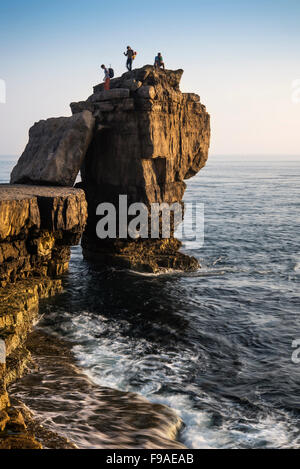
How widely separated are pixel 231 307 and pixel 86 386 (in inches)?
417

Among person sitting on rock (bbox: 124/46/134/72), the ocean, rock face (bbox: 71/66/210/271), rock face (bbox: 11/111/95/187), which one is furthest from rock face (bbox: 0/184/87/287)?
person sitting on rock (bbox: 124/46/134/72)

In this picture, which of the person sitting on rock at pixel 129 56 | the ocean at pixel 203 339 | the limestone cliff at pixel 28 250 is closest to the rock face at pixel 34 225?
the limestone cliff at pixel 28 250

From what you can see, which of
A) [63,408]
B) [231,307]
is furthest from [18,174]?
[63,408]

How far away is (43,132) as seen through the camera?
26953mm

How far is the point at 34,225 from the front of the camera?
811 inches

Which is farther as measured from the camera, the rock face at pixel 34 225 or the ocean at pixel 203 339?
the rock face at pixel 34 225

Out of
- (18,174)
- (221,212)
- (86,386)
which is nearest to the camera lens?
(86,386)

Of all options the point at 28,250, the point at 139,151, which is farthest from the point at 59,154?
the point at 28,250

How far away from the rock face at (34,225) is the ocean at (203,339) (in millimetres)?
2464

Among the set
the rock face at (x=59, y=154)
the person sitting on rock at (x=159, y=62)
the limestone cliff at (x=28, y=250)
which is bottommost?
the limestone cliff at (x=28, y=250)

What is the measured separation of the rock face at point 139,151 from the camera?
26.8m

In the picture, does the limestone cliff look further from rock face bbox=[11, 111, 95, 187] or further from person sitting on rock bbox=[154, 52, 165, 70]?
person sitting on rock bbox=[154, 52, 165, 70]

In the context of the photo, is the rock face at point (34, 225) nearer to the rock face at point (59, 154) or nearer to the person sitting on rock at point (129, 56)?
the rock face at point (59, 154)
